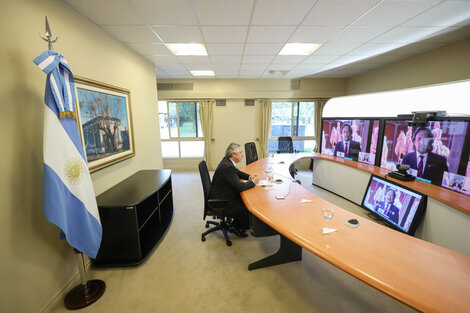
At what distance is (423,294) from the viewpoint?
0.98 metres

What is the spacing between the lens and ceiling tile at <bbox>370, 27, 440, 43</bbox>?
8.46ft

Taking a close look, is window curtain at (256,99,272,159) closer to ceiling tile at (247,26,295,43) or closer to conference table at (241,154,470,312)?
ceiling tile at (247,26,295,43)

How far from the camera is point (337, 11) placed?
213 centimetres

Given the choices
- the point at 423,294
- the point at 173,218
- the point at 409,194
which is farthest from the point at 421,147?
the point at 173,218

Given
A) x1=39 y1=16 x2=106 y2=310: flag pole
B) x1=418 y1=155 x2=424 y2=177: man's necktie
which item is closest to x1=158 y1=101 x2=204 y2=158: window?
x1=39 y1=16 x2=106 y2=310: flag pole

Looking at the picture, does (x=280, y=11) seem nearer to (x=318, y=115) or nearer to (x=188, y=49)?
(x=188, y=49)

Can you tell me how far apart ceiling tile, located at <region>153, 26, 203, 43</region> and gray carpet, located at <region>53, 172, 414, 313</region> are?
2896 millimetres

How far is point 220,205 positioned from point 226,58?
2.92 m

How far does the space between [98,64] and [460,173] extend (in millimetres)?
4718

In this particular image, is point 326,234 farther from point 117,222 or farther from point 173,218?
point 173,218

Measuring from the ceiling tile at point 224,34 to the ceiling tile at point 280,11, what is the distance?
0.28 meters

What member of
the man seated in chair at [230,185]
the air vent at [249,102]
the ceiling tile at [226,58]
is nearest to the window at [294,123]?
the air vent at [249,102]

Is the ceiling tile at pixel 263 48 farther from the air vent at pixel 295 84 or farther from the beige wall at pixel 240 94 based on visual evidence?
the air vent at pixel 295 84

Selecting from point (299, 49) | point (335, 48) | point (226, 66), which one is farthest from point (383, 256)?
point (226, 66)
